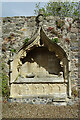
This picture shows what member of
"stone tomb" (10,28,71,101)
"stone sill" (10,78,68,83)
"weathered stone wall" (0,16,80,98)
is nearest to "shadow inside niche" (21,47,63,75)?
"stone tomb" (10,28,71,101)

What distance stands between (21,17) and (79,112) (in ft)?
14.9

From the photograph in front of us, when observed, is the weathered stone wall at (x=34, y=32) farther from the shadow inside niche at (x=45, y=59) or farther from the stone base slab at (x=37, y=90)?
the stone base slab at (x=37, y=90)

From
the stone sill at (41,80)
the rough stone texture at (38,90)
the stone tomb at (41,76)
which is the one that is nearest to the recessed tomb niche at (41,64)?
the stone tomb at (41,76)

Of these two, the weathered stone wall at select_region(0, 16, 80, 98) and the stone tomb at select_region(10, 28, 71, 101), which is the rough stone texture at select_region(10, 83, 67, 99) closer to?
the stone tomb at select_region(10, 28, 71, 101)

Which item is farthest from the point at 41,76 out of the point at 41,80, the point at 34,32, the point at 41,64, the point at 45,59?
the point at 34,32

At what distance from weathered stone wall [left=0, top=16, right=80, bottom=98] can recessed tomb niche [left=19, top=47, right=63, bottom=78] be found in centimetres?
69

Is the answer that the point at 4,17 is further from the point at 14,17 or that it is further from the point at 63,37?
the point at 63,37

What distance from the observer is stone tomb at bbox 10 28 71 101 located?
19.6 ft

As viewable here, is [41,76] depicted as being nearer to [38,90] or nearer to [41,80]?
[41,80]

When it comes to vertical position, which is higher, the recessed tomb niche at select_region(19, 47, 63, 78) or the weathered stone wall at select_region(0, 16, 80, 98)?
the weathered stone wall at select_region(0, 16, 80, 98)

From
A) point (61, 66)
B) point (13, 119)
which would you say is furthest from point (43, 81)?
point (13, 119)

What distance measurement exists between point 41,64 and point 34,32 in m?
1.45

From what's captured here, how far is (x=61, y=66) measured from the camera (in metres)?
6.10

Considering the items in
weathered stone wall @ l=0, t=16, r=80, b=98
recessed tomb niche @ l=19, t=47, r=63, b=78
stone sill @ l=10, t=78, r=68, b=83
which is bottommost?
stone sill @ l=10, t=78, r=68, b=83
